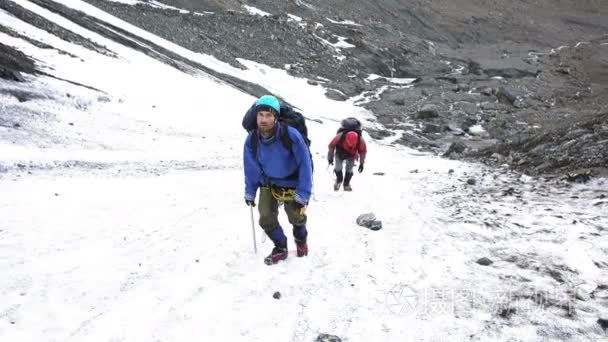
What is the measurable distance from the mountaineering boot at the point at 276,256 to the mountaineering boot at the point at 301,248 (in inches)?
8.2

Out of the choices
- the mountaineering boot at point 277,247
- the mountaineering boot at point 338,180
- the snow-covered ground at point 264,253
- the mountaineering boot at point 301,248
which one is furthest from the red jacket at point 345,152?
the mountaineering boot at point 277,247

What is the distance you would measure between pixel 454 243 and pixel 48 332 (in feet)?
17.4

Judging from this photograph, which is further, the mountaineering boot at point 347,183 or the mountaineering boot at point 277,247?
the mountaineering boot at point 347,183

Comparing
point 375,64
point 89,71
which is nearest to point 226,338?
point 89,71

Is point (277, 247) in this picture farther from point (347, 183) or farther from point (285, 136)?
point (347, 183)

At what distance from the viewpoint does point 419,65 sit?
47.6 m

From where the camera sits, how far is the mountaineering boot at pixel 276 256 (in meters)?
6.47

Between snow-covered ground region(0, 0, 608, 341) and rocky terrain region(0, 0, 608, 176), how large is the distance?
9.72ft

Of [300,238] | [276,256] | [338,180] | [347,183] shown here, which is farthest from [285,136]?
[347,183]

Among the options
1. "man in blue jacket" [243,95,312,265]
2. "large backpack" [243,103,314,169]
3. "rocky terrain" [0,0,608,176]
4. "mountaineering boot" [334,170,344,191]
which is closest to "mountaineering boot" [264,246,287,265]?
"man in blue jacket" [243,95,312,265]

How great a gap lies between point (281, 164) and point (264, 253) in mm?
1537

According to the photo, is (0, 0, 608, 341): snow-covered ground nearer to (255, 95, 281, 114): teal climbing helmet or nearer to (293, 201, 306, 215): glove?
(293, 201, 306, 215): glove

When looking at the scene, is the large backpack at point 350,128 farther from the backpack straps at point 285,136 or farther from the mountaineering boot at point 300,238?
the backpack straps at point 285,136

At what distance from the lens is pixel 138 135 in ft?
Result: 50.7
